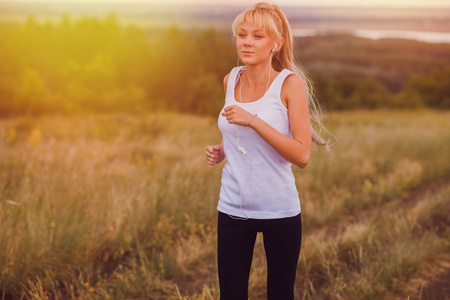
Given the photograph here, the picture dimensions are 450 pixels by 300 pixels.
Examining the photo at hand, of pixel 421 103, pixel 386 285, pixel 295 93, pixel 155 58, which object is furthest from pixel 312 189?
pixel 421 103

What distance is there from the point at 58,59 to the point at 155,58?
6452 millimetres

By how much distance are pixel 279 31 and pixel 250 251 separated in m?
1.04

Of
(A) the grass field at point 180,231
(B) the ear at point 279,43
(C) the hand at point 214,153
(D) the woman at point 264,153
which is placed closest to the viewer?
(D) the woman at point 264,153

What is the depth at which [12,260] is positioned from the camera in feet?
11.8

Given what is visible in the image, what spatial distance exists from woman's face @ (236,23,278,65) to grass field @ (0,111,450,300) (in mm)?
1705

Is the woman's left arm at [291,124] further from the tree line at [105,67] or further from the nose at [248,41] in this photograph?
the tree line at [105,67]

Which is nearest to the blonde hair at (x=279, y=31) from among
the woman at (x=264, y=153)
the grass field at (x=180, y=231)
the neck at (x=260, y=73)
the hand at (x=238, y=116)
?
the woman at (x=264, y=153)

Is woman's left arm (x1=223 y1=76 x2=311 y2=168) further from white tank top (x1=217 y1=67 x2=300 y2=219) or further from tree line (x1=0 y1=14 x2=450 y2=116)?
tree line (x1=0 y1=14 x2=450 y2=116)

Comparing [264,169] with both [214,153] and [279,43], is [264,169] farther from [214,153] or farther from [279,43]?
[279,43]

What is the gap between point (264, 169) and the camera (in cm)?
215

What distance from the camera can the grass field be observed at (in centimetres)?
360

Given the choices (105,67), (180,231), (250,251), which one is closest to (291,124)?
(250,251)

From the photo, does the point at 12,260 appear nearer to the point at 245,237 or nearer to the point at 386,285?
the point at 245,237

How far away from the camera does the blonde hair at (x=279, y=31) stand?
2146 millimetres
